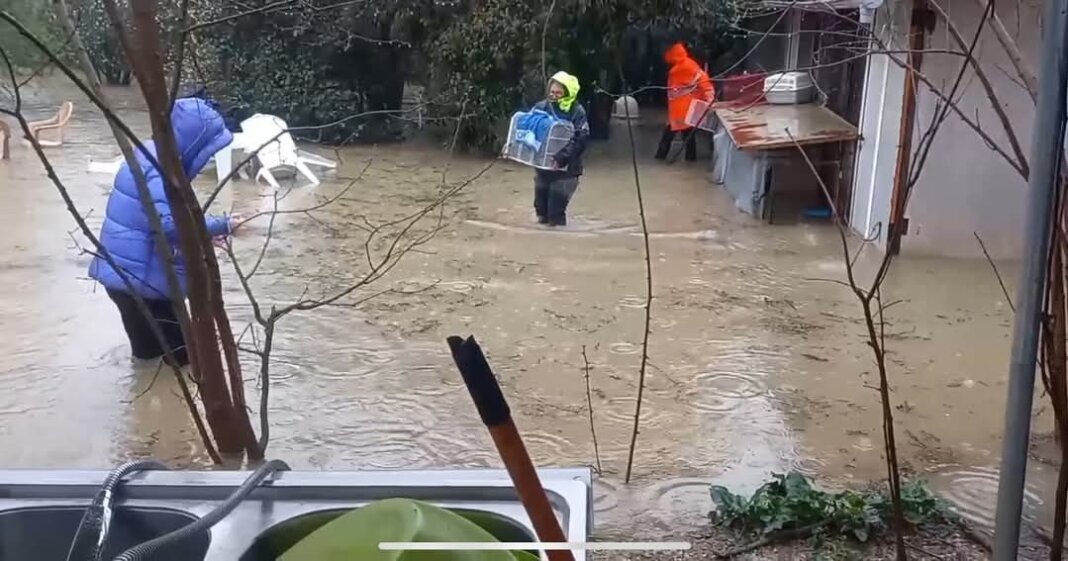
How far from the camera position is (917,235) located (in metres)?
7.01

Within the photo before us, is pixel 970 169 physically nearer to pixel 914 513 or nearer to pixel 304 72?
pixel 914 513

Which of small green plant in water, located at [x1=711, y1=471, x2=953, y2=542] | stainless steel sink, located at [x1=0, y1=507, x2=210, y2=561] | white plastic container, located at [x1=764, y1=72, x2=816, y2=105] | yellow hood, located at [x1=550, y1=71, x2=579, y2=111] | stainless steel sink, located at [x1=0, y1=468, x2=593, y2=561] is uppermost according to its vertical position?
stainless steel sink, located at [x1=0, y1=468, x2=593, y2=561]

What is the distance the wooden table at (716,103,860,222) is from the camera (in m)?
7.93

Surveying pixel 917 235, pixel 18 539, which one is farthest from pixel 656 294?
pixel 18 539

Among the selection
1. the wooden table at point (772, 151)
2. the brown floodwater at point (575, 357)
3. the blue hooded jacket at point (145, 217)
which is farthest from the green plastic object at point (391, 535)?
the wooden table at point (772, 151)

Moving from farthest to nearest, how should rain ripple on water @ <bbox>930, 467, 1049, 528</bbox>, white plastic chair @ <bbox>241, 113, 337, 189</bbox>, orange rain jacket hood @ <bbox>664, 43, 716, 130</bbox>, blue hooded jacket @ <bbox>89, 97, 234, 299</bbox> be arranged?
orange rain jacket hood @ <bbox>664, 43, 716, 130</bbox>
white plastic chair @ <bbox>241, 113, 337, 189</bbox>
blue hooded jacket @ <bbox>89, 97, 234, 299</bbox>
rain ripple on water @ <bbox>930, 467, 1049, 528</bbox>

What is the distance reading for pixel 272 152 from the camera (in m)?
9.09

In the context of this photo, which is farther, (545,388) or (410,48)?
(410,48)

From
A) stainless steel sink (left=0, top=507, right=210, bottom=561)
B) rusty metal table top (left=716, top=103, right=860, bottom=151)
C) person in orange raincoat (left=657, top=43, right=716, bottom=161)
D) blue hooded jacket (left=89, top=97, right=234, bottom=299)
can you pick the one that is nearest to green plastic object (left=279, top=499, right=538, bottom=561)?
stainless steel sink (left=0, top=507, right=210, bottom=561)

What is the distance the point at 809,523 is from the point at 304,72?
9.25 m

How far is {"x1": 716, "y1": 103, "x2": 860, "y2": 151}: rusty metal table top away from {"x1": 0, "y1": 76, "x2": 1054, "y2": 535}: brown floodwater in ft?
1.94

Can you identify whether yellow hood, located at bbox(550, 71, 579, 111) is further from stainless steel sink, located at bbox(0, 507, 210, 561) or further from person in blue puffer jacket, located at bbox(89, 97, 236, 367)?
stainless steel sink, located at bbox(0, 507, 210, 561)

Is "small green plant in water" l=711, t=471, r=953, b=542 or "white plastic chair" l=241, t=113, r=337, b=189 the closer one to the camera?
"small green plant in water" l=711, t=471, r=953, b=542

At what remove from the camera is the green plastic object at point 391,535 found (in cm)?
92
